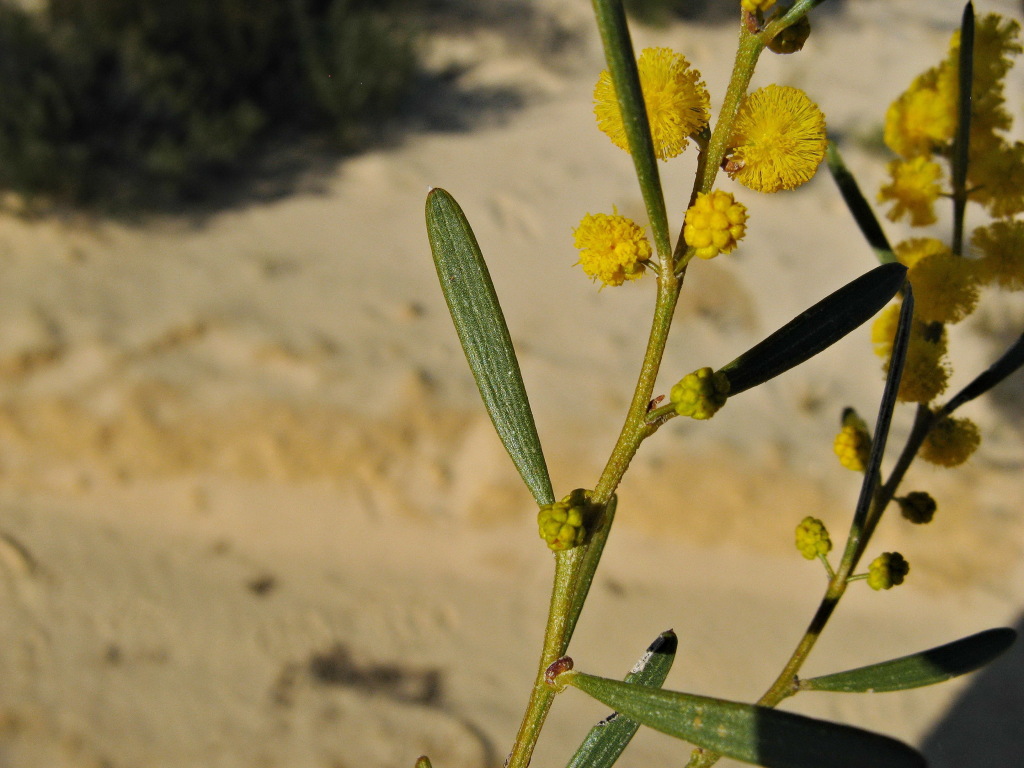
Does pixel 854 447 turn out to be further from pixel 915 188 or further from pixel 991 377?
pixel 915 188

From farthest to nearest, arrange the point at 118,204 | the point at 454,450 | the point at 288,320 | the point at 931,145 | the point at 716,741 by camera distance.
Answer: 1. the point at 118,204
2. the point at 288,320
3. the point at 454,450
4. the point at 931,145
5. the point at 716,741

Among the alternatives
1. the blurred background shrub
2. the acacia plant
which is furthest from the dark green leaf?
the blurred background shrub

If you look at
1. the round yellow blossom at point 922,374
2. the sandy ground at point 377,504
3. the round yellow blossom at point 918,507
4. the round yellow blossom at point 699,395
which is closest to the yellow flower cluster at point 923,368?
the round yellow blossom at point 922,374

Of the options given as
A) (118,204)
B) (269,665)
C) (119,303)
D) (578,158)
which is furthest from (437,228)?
(578,158)

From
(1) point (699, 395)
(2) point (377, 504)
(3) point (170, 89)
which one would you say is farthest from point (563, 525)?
(3) point (170, 89)

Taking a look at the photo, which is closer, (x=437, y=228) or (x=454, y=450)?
(x=437, y=228)

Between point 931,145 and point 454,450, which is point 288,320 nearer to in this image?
point 454,450
